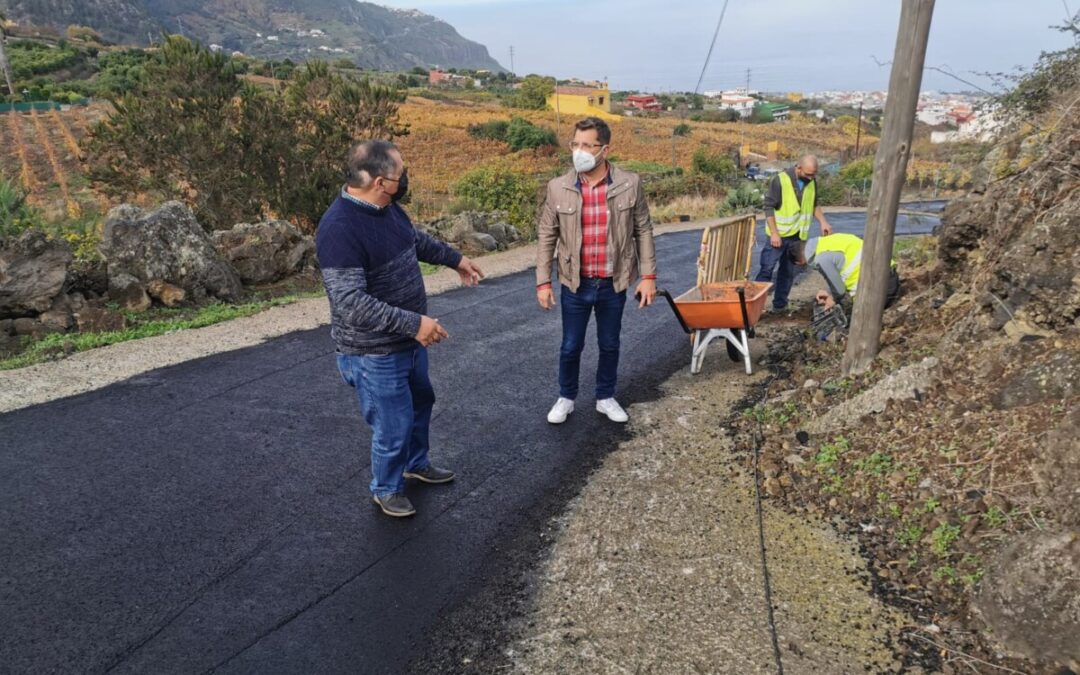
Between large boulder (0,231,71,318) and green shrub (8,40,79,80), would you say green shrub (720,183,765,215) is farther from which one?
green shrub (8,40,79,80)

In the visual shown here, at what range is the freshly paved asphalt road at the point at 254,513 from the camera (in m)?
2.74

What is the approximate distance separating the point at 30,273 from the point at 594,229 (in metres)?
6.21

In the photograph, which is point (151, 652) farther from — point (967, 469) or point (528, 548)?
point (967, 469)

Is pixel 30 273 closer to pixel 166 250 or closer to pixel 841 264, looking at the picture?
pixel 166 250

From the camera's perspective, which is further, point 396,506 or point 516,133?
point 516,133

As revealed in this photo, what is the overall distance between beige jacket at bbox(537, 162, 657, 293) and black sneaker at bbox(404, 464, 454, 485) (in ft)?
4.49

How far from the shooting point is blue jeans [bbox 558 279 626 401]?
443 cm

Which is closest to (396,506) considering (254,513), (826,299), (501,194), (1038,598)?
(254,513)

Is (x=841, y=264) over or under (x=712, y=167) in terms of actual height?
under

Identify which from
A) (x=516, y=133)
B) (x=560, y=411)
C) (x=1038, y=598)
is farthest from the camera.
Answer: (x=516, y=133)

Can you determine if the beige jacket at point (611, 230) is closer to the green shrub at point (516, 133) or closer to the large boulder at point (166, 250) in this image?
the large boulder at point (166, 250)

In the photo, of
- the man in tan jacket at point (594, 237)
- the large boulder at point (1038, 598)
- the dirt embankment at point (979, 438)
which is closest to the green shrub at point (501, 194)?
the man in tan jacket at point (594, 237)

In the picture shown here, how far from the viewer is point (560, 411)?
484cm

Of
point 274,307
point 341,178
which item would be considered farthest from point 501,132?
point 274,307
